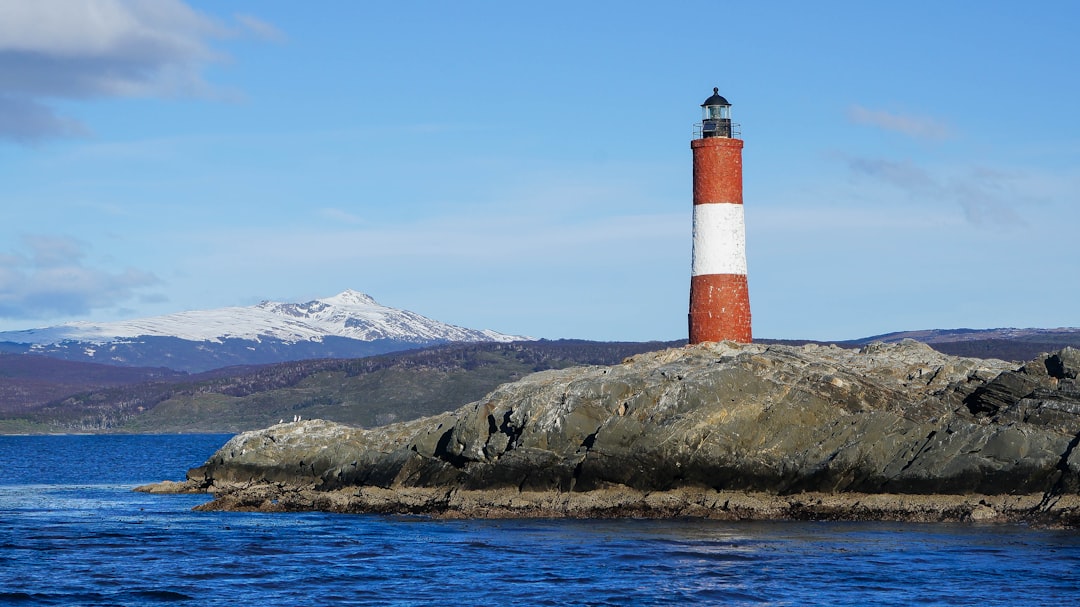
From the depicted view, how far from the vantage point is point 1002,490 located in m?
38.8

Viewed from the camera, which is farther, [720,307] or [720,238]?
[720,307]

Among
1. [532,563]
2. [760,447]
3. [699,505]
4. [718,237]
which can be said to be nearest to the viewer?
[532,563]

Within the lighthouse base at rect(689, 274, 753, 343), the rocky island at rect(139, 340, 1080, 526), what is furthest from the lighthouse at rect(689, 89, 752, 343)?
the rocky island at rect(139, 340, 1080, 526)

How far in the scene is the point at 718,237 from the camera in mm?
52219

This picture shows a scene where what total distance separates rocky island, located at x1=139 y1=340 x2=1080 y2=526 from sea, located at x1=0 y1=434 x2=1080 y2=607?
140 centimetres

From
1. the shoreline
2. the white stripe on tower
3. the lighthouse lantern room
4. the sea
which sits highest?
the lighthouse lantern room

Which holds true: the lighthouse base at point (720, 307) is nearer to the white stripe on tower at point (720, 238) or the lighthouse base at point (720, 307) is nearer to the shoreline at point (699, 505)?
the white stripe on tower at point (720, 238)

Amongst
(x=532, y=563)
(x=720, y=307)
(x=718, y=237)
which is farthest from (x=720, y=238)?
(x=532, y=563)

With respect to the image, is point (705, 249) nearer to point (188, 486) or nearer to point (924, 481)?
point (924, 481)

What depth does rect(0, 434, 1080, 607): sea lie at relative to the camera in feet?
95.2

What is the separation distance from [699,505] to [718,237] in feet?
46.8

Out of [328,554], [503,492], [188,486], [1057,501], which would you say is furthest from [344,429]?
[1057,501]

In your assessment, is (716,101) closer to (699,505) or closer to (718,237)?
(718,237)

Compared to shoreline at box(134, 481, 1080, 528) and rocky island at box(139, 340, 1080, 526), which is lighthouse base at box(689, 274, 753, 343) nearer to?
rocky island at box(139, 340, 1080, 526)
